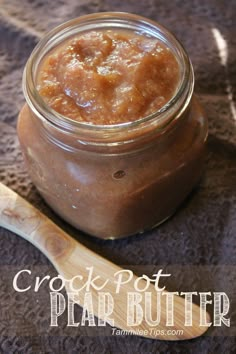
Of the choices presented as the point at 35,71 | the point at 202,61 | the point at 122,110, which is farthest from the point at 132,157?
the point at 202,61

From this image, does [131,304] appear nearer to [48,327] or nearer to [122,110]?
[48,327]

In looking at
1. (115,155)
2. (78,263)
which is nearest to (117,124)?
(115,155)

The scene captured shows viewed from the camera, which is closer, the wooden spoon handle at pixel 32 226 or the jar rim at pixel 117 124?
the jar rim at pixel 117 124

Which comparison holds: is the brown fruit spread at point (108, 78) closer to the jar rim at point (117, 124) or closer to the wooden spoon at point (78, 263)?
the jar rim at point (117, 124)

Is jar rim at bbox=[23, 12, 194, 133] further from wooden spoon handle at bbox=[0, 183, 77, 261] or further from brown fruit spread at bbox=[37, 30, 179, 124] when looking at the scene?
wooden spoon handle at bbox=[0, 183, 77, 261]

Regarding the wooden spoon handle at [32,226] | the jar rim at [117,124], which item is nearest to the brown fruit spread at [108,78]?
the jar rim at [117,124]

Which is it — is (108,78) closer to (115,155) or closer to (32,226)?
(115,155)

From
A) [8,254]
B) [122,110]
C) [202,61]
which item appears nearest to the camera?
[122,110]
